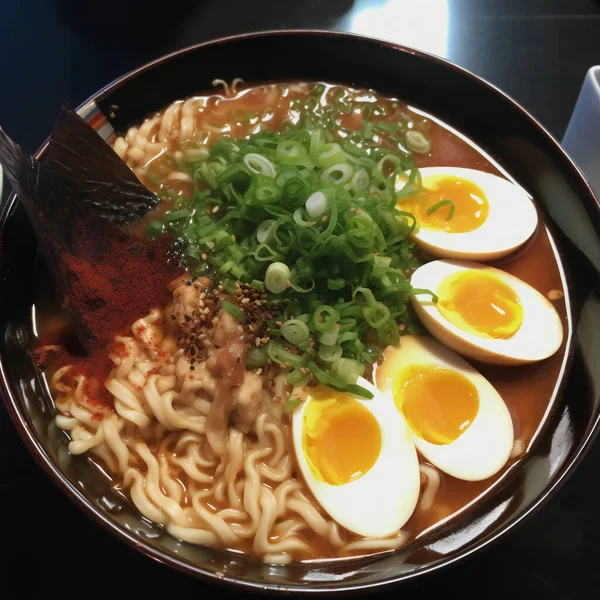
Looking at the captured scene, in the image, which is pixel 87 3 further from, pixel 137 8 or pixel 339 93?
pixel 339 93

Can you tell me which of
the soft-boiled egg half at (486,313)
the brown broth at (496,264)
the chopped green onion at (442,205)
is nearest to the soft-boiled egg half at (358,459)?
the brown broth at (496,264)

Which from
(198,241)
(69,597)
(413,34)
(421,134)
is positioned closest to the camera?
(69,597)

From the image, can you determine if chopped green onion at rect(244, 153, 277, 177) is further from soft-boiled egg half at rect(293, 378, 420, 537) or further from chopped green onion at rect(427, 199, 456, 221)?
soft-boiled egg half at rect(293, 378, 420, 537)

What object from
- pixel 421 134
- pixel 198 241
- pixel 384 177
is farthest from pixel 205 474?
pixel 421 134

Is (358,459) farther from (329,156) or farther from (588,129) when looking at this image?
(588,129)

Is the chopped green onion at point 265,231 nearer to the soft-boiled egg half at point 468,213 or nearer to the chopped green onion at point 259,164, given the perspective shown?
the chopped green onion at point 259,164
